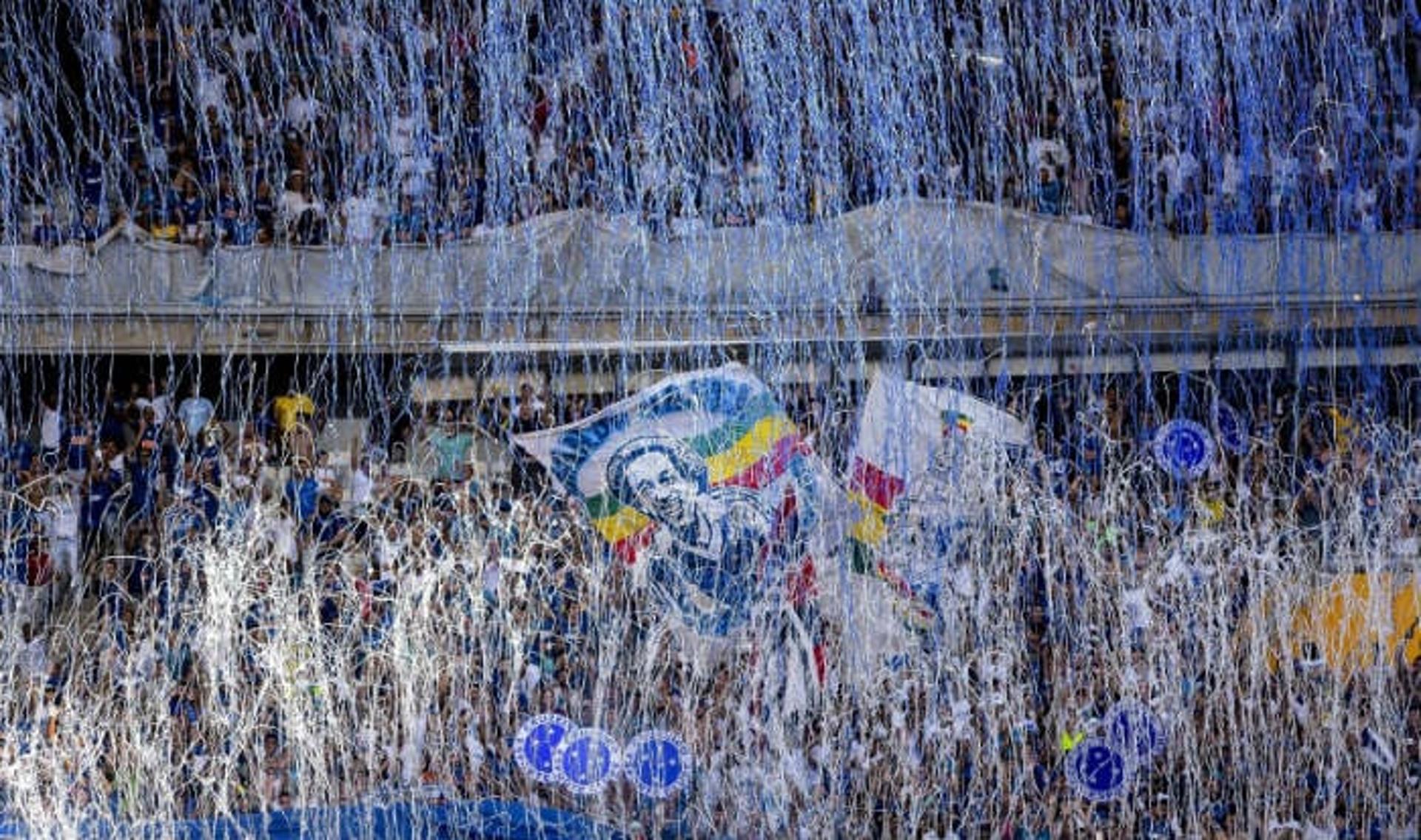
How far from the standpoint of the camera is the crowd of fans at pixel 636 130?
11.8 metres

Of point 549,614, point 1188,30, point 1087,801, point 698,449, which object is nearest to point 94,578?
point 549,614

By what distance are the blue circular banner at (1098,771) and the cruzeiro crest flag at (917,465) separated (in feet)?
5.94

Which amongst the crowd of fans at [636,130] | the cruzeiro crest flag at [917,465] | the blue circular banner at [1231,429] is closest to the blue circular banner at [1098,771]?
the cruzeiro crest flag at [917,465]

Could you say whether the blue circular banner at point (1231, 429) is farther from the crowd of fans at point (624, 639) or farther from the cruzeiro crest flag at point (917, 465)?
the cruzeiro crest flag at point (917, 465)

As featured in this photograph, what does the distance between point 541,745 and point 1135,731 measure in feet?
8.66

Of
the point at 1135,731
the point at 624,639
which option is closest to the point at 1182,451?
the point at 1135,731

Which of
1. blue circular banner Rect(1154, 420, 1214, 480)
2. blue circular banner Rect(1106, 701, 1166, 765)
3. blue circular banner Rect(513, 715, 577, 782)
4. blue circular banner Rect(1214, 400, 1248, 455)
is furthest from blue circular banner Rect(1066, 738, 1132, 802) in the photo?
blue circular banner Rect(1214, 400, 1248, 455)

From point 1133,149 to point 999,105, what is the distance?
2.79 ft

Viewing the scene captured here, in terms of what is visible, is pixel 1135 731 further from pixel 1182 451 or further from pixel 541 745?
pixel 541 745

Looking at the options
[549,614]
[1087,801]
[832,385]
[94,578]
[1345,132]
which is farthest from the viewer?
[1345,132]

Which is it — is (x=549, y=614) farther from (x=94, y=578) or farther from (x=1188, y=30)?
(x=1188, y=30)

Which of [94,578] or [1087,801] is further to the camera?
[94,578]

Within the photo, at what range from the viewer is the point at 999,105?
1259cm

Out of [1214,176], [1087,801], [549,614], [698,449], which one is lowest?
[1087,801]
